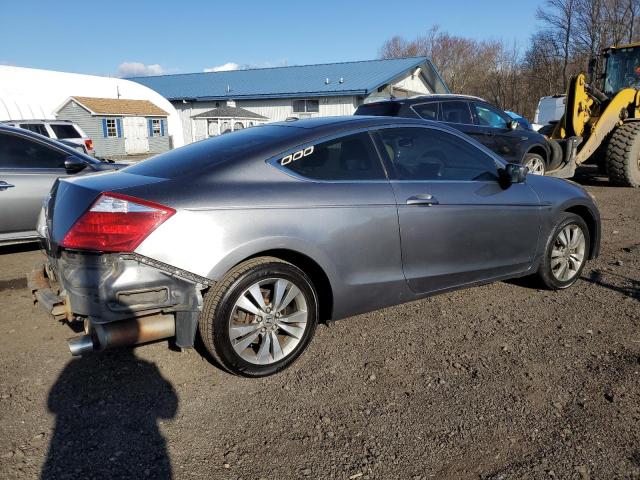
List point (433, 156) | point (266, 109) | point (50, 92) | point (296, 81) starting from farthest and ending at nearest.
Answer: point (296, 81), point (266, 109), point (50, 92), point (433, 156)

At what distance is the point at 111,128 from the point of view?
31.5m

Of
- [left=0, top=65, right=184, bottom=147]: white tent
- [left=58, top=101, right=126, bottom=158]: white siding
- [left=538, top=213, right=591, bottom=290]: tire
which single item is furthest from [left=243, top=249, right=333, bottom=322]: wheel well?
[left=58, top=101, right=126, bottom=158]: white siding

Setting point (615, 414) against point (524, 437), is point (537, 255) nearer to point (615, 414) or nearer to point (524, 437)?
point (615, 414)

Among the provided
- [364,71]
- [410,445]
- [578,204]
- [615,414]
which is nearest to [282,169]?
[410,445]

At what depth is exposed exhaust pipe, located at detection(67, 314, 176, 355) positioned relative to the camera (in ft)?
9.52

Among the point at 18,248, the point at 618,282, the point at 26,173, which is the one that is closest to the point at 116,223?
the point at 26,173

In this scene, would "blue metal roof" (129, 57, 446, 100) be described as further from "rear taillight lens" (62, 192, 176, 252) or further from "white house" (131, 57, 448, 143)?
"rear taillight lens" (62, 192, 176, 252)

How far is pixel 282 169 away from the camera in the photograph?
3336 millimetres

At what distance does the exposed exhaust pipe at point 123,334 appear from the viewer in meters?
2.90

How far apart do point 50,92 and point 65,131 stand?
51.8ft

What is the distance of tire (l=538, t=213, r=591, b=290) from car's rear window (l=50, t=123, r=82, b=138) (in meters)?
17.0

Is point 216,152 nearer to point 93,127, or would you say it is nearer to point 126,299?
point 126,299

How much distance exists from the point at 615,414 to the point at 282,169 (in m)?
2.33

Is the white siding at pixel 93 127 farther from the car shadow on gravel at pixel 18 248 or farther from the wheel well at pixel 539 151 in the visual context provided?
the wheel well at pixel 539 151
